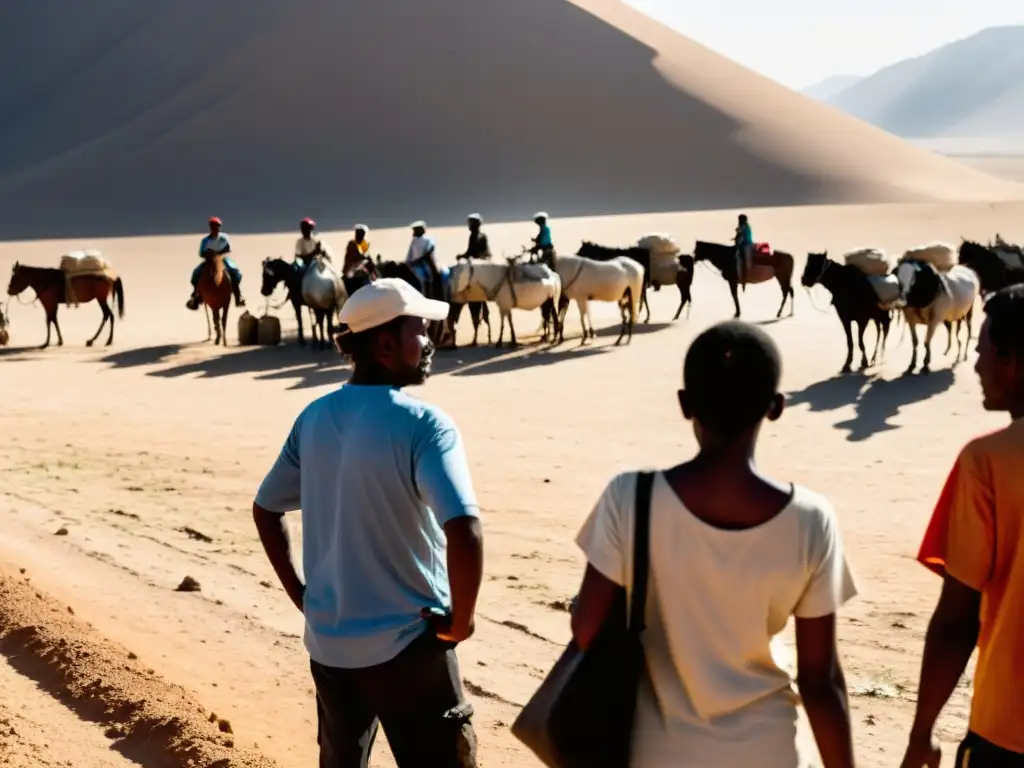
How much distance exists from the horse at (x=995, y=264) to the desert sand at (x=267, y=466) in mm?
1395

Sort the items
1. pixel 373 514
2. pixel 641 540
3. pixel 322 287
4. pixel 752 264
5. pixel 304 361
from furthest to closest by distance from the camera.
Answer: pixel 752 264, pixel 322 287, pixel 304 361, pixel 373 514, pixel 641 540

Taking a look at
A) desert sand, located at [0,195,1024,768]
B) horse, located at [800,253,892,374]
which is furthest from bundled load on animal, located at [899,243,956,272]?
desert sand, located at [0,195,1024,768]

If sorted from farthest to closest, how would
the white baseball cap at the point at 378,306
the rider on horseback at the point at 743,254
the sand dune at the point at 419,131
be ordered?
the sand dune at the point at 419,131 < the rider on horseback at the point at 743,254 < the white baseball cap at the point at 378,306

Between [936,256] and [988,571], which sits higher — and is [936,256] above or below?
above

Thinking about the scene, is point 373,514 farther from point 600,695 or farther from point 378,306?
point 600,695

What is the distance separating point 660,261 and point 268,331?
7684mm

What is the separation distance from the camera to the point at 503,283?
2133cm

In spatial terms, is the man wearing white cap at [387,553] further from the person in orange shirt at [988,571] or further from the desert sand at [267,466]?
the desert sand at [267,466]

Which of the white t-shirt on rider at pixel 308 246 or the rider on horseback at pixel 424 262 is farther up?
the white t-shirt on rider at pixel 308 246

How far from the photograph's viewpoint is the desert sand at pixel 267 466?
634 cm

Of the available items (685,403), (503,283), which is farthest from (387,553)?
(503,283)

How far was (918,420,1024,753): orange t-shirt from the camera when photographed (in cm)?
Answer: 287

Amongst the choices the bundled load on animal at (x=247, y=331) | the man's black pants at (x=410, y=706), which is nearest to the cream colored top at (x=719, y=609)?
the man's black pants at (x=410, y=706)

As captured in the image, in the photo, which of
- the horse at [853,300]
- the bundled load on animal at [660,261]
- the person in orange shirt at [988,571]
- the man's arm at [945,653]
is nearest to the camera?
the person in orange shirt at [988,571]
